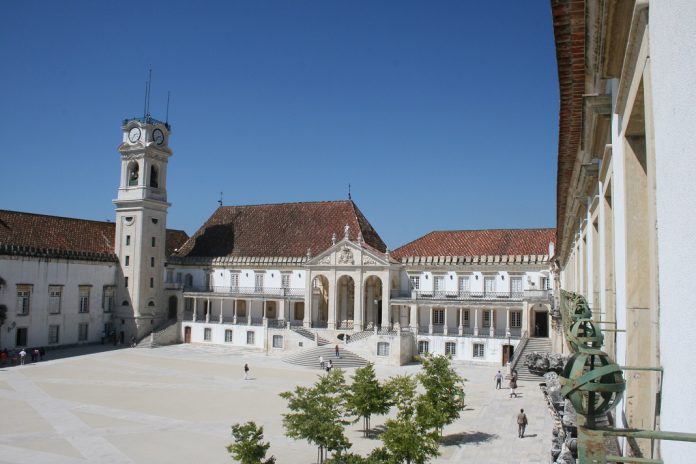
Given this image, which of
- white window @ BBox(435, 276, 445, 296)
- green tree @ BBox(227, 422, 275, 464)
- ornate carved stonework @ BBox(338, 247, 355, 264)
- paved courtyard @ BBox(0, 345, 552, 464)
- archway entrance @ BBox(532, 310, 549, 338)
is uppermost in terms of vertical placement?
ornate carved stonework @ BBox(338, 247, 355, 264)

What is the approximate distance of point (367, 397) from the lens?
76.3ft

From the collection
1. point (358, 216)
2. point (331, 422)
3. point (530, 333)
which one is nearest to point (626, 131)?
point (331, 422)

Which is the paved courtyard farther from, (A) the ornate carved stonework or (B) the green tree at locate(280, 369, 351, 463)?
(A) the ornate carved stonework

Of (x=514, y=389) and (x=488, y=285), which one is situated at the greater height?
(x=488, y=285)

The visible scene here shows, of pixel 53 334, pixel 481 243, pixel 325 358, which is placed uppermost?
pixel 481 243

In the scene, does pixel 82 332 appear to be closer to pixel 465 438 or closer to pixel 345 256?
pixel 345 256

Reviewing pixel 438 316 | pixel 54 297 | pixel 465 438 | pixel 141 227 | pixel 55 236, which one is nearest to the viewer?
pixel 465 438

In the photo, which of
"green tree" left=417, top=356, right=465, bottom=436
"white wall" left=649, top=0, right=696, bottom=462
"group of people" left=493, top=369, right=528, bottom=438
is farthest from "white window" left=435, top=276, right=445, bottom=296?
"white wall" left=649, top=0, right=696, bottom=462

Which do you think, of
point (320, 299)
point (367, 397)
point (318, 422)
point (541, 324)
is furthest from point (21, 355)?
point (541, 324)

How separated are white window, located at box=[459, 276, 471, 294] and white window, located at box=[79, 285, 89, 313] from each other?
32.4m

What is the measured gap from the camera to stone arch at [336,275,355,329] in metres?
50.7

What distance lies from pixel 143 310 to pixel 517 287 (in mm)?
33011

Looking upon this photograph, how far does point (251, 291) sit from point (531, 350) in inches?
1048

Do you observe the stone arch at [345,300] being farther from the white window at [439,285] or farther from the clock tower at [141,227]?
the clock tower at [141,227]
